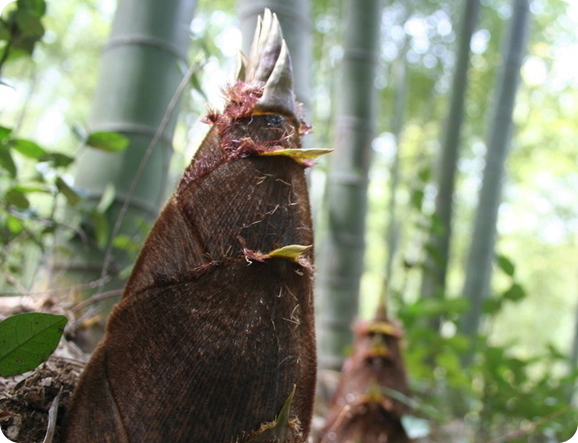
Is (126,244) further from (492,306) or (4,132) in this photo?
(492,306)

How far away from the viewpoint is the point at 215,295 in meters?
0.68

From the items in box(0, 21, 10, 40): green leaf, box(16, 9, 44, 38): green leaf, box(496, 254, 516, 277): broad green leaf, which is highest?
box(16, 9, 44, 38): green leaf

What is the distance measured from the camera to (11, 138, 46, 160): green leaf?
4.29 ft

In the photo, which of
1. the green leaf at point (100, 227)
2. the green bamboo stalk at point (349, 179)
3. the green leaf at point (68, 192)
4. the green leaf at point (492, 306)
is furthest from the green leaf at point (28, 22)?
the green leaf at point (492, 306)

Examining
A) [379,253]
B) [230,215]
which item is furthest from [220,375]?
[379,253]

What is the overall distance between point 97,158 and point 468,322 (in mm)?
3049

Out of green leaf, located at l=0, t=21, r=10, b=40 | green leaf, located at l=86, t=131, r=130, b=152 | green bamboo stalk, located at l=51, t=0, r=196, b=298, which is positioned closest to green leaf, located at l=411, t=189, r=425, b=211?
green bamboo stalk, located at l=51, t=0, r=196, b=298

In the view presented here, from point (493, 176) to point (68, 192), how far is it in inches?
137

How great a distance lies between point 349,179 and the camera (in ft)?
8.78

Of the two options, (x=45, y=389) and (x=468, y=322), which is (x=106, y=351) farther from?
(x=468, y=322)

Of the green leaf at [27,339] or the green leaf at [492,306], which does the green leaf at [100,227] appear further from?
the green leaf at [492,306]

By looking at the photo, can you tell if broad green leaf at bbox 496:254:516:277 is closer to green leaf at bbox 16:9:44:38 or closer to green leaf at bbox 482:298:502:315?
green leaf at bbox 482:298:502:315

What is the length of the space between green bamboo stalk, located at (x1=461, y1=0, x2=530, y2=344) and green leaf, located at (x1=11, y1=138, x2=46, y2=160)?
3198 millimetres

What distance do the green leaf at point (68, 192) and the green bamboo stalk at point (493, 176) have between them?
310 cm
